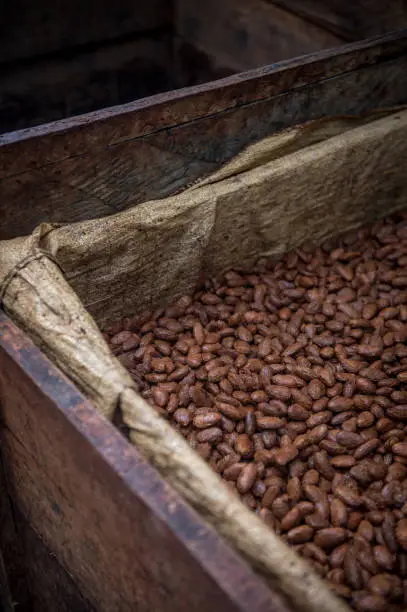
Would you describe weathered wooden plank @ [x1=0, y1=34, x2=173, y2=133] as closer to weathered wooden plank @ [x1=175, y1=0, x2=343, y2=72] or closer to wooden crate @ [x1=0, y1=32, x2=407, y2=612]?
weathered wooden plank @ [x1=175, y1=0, x2=343, y2=72]

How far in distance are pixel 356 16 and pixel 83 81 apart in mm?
1576

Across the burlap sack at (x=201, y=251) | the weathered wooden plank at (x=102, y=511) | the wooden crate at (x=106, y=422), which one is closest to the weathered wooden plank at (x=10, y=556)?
the wooden crate at (x=106, y=422)

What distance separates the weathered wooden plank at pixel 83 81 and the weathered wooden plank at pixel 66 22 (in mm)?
69

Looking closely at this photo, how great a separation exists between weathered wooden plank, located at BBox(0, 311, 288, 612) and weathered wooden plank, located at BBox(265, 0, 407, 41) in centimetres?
222

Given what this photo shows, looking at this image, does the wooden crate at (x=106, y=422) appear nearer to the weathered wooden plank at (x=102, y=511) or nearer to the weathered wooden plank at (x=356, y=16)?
the weathered wooden plank at (x=102, y=511)

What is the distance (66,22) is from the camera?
11.3 ft

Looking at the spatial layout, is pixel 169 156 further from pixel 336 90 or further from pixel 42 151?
pixel 336 90

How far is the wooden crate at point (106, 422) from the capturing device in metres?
1.04

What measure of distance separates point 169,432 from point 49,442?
0.25 metres

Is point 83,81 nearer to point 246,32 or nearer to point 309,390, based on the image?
point 246,32

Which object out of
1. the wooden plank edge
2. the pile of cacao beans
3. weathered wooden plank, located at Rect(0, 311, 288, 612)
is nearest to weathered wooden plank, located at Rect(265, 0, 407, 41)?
→ the wooden plank edge

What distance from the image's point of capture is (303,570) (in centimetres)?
106

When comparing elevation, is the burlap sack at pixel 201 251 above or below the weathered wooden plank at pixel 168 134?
below

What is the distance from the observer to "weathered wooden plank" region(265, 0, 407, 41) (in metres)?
2.72
